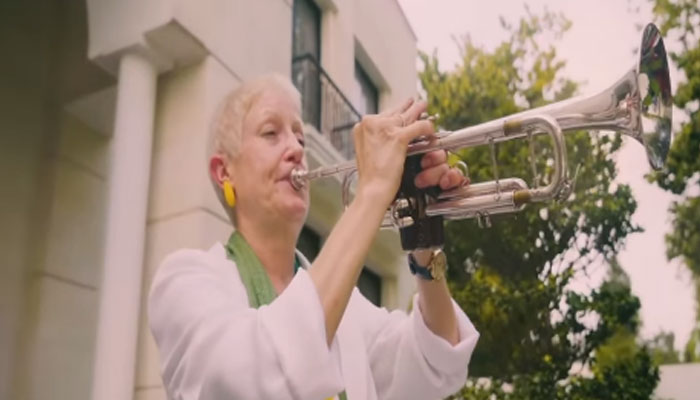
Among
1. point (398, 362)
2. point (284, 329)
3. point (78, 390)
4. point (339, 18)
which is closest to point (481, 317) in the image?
point (339, 18)

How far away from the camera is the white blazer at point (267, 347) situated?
939mm

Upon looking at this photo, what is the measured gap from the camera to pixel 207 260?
1.18 m

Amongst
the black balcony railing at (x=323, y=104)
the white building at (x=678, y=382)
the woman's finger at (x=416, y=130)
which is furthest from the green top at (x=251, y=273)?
the white building at (x=678, y=382)

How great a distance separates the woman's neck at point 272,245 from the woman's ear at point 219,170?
91 mm

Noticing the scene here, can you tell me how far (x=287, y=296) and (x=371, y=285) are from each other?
520 centimetres

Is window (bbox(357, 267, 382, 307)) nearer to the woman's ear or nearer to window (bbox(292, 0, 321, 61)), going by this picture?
window (bbox(292, 0, 321, 61))

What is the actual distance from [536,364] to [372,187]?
5.35m

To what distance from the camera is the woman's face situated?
1329 millimetres

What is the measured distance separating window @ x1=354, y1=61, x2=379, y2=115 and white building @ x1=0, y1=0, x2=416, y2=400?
2.62 meters

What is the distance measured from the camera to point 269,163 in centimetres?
134

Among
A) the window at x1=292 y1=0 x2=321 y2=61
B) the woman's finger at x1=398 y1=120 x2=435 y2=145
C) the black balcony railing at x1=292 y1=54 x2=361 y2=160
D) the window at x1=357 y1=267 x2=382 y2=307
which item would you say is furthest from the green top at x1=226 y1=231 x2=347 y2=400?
the window at x1=357 y1=267 x2=382 y2=307

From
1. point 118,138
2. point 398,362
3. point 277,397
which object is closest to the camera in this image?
point 277,397

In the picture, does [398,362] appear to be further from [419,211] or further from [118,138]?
[118,138]

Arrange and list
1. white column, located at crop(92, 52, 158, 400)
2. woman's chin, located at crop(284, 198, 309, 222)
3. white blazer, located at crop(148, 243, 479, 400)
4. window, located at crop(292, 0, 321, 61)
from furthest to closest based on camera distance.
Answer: window, located at crop(292, 0, 321, 61) < white column, located at crop(92, 52, 158, 400) < woman's chin, located at crop(284, 198, 309, 222) < white blazer, located at crop(148, 243, 479, 400)
